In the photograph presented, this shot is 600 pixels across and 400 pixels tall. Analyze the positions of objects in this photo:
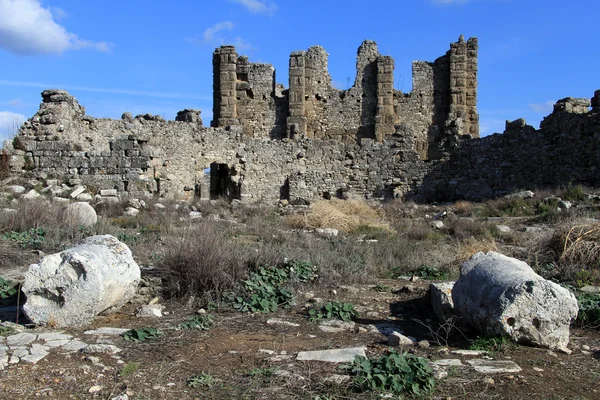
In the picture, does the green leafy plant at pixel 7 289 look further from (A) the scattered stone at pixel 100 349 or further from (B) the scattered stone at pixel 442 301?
(B) the scattered stone at pixel 442 301

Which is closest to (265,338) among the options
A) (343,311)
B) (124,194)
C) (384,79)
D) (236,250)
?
(343,311)

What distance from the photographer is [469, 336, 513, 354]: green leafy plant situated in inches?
160

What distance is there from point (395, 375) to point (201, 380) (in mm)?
1192

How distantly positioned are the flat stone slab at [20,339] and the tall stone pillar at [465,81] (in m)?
22.0

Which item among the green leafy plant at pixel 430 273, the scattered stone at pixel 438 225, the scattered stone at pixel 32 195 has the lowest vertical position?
the green leafy plant at pixel 430 273

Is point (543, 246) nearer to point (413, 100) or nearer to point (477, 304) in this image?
point (477, 304)

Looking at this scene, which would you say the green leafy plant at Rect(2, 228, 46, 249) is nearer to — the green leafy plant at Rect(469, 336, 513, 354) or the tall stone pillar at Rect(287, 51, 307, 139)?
the green leafy plant at Rect(469, 336, 513, 354)

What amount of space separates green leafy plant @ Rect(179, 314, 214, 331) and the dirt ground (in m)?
0.07

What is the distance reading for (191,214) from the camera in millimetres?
13359

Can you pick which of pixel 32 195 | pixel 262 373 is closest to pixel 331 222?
pixel 32 195

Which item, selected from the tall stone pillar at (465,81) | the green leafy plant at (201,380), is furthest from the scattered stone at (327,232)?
the tall stone pillar at (465,81)

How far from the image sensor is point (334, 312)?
5.18m

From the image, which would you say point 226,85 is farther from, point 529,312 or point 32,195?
point 529,312

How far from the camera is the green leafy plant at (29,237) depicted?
25.2 ft
